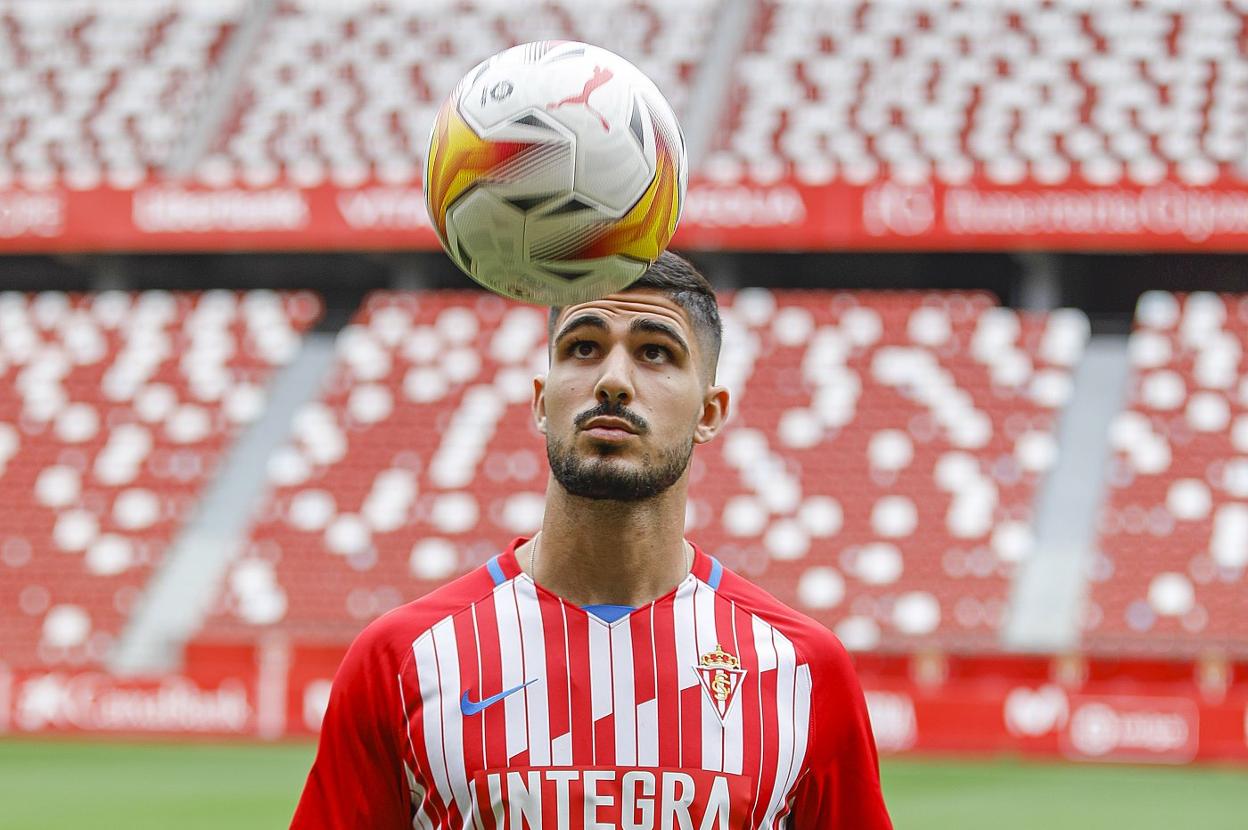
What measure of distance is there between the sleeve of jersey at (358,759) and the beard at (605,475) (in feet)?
1.26

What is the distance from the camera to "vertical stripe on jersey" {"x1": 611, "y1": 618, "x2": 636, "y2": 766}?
242cm

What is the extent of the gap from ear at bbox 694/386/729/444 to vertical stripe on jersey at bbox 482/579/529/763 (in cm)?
36

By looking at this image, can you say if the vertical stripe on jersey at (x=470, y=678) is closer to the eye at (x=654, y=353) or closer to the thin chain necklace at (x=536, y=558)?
the thin chain necklace at (x=536, y=558)

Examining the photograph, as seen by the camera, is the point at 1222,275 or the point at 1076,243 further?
the point at 1222,275

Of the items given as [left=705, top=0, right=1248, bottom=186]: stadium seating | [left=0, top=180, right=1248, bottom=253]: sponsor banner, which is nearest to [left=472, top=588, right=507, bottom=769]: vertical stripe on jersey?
[left=0, top=180, right=1248, bottom=253]: sponsor banner

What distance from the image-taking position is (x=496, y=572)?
259cm

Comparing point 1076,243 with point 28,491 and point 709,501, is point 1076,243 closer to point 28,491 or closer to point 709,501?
point 709,501

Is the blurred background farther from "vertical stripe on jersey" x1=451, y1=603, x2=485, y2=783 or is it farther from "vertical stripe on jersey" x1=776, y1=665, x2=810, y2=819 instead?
"vertical stripe on jersey" x1=451, y1=603, x2=485, y2=783

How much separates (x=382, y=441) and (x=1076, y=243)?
7143mm

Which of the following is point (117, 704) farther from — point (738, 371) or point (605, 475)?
point (605, 475)

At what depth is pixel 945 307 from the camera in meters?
18.0

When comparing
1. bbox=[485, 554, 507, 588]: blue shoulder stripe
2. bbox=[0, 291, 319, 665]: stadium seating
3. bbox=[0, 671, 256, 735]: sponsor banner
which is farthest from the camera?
bbox=[0, 291, 319, 665]: stadium seating

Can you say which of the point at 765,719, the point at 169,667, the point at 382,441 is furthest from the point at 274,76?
the point at 765,719

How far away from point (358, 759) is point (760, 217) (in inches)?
594
